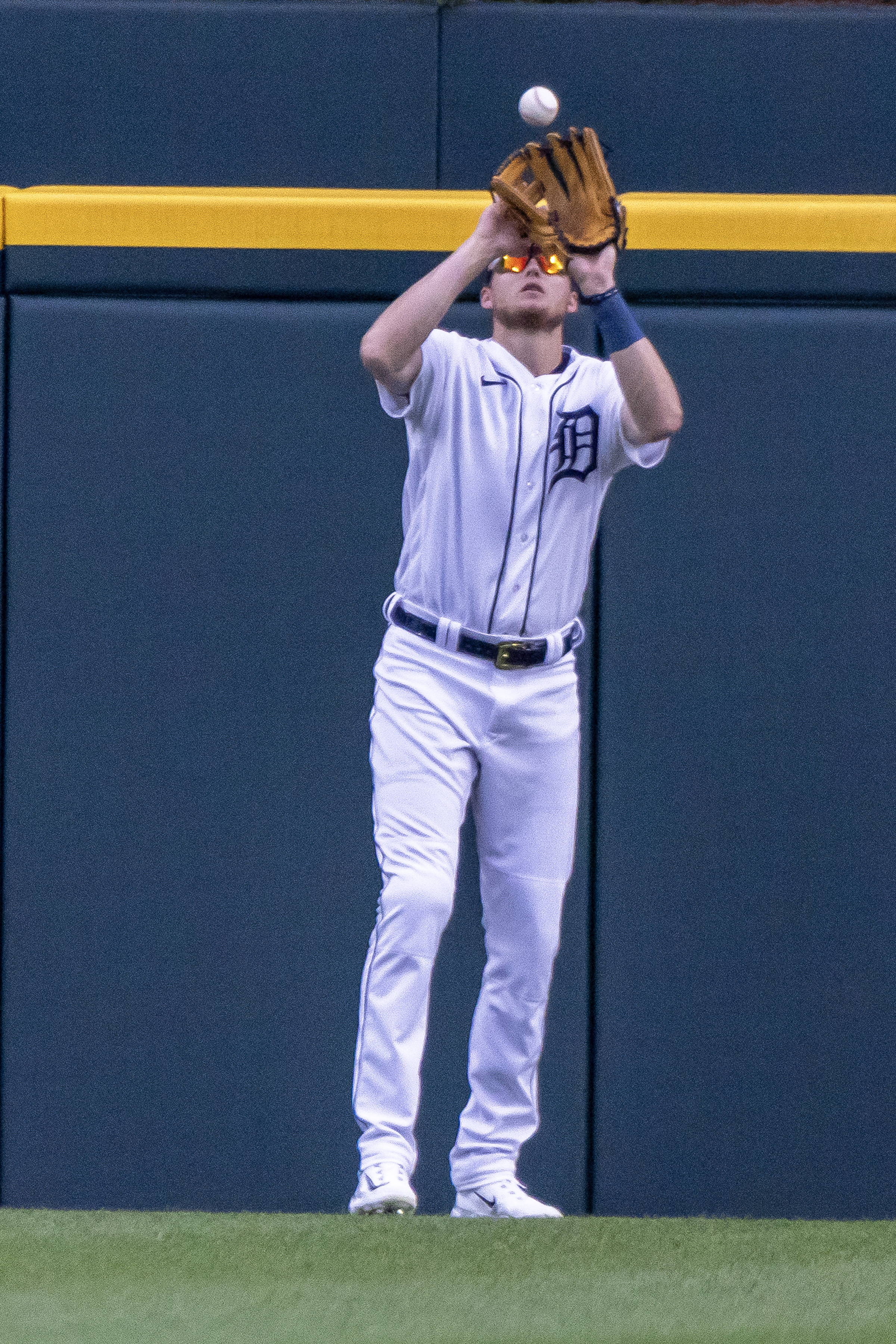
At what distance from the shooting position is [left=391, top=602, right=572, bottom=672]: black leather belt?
8.84 feet

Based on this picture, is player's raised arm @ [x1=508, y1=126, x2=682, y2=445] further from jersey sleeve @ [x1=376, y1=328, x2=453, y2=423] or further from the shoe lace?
the shoe lace

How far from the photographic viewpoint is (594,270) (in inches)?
102

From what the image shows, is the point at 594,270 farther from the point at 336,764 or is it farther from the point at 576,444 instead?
the point at 336,764

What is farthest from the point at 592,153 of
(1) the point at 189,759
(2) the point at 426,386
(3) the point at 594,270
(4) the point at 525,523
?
(1) the point at 189,759

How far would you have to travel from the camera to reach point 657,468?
313 centimetres

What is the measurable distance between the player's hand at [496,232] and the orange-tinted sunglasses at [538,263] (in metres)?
0.04

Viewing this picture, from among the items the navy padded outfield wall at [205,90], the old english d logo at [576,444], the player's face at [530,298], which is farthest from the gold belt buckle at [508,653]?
the navy padded outfield wall at [205,90]

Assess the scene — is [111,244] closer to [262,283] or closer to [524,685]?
[262,283]

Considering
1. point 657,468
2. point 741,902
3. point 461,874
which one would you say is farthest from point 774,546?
point 461,874

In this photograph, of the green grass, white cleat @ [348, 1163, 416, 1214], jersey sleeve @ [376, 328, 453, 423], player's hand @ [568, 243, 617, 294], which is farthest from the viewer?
jersey sleeve @ [376, 328, 453, 423]

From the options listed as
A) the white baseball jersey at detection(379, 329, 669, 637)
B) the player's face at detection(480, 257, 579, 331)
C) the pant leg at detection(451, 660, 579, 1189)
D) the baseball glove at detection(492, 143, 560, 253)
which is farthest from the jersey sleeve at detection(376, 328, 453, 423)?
the pant leg at detection(451, 660, 579, 1189)

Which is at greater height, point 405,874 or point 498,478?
point 498,478

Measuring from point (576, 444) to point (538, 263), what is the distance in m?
0.31

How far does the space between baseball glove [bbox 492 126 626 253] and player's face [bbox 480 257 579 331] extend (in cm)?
11
